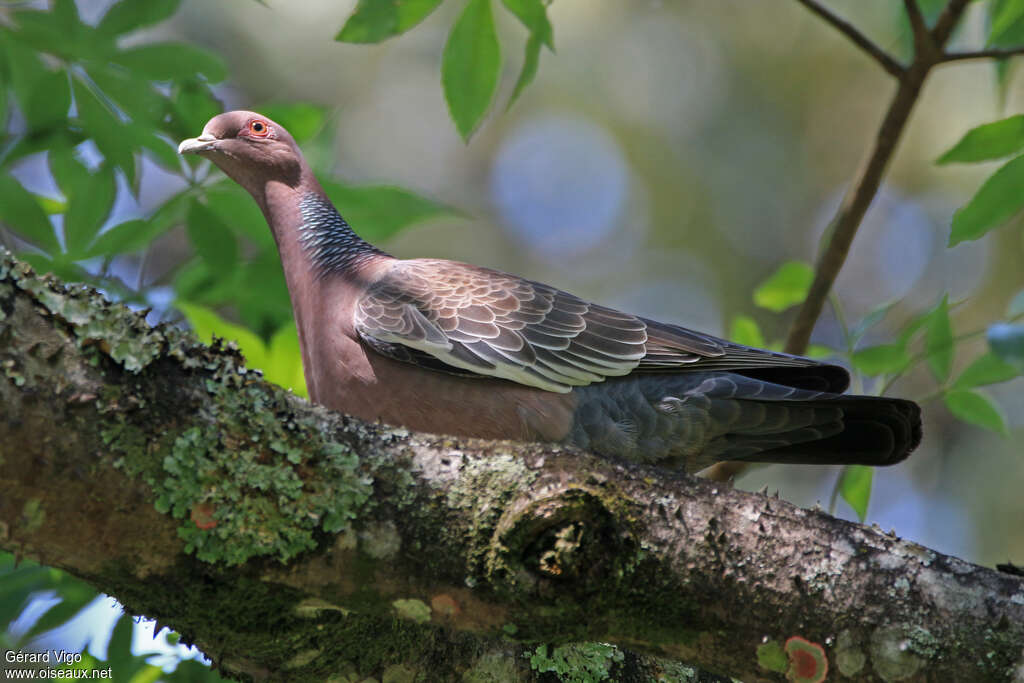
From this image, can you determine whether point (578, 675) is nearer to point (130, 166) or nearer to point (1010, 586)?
point (1010, 586)

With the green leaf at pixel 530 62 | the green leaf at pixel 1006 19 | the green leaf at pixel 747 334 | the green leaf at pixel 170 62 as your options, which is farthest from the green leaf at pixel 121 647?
the green leaf at pixel 1006 19

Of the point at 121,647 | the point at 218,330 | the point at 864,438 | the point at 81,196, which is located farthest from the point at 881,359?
the point at 81,196

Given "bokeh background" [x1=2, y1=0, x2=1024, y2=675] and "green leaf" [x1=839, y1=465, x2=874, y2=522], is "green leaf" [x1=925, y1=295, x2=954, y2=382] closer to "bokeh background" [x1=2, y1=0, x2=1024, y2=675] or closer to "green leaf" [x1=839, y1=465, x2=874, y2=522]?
"green leaf" [x1=839, y1=465, x2=874, y2=522]

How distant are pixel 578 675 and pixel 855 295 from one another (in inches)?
509

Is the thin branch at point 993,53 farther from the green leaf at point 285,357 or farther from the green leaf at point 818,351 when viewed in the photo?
the green leaf at point 285,357

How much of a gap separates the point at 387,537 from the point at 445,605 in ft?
0.77

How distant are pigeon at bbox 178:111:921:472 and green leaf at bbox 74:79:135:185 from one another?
71 centimetres

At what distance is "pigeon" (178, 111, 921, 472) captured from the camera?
4250mm

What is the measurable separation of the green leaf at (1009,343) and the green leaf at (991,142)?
2.31ft

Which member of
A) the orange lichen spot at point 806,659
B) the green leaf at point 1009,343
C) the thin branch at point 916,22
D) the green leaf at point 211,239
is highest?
the thin branch at point 916,22

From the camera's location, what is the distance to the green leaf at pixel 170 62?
4039mm

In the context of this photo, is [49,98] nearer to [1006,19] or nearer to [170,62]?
[170,62]

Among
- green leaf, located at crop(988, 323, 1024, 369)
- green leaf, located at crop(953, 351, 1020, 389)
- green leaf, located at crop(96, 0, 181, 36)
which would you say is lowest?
green leaf, located at crop(988, 323, 1024, 369)

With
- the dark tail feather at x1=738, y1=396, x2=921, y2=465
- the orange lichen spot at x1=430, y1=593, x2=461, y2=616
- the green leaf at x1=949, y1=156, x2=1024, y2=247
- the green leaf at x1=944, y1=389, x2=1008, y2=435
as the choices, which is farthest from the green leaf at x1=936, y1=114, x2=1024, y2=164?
the orange lichen spot at x1=430, y1=593, x2=461, y2=616
